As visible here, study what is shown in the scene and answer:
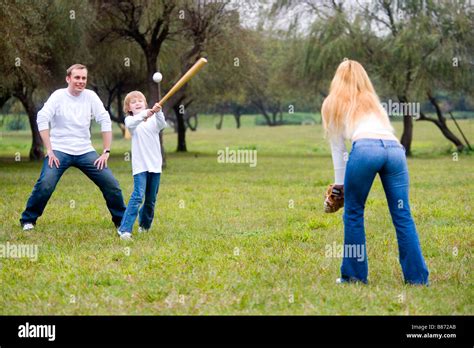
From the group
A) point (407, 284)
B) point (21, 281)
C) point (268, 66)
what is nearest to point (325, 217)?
point (407, 284)

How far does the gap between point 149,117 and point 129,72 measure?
70.7 feet

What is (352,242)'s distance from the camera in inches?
230

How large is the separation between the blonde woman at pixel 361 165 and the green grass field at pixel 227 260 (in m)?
0.24

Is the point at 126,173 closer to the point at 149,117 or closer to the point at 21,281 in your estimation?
the point at 149,117

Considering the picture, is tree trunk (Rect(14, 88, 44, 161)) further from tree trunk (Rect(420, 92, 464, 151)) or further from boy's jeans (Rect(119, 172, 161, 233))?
boy's jeans (Rect(119, 172, 161, 233))

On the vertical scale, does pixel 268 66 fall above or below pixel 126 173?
above

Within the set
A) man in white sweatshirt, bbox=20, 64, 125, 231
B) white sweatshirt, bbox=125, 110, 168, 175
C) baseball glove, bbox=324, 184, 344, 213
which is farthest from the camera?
man in white sweatshirt, bbox=20, 64, 125, 231

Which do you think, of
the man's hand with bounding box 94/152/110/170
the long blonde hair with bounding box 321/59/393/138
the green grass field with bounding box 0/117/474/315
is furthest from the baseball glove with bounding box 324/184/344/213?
the man's hand with bounding box 94/152/110/170

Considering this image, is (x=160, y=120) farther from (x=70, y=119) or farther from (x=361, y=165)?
(x=361, y=165)

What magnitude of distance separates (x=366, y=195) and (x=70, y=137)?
4322 millimetres

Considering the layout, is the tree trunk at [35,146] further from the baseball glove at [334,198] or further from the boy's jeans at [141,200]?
the baseball glove at [334,198]

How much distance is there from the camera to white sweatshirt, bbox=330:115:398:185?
5.74 metres

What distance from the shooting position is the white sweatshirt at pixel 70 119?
8.73 m

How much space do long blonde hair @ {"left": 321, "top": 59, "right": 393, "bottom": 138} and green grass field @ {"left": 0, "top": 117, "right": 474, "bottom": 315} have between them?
1287 mm
